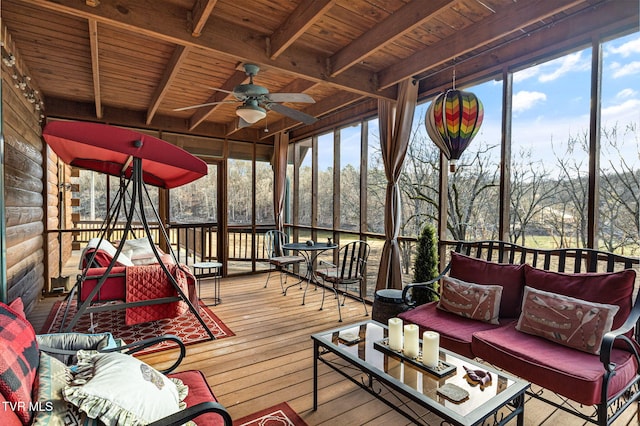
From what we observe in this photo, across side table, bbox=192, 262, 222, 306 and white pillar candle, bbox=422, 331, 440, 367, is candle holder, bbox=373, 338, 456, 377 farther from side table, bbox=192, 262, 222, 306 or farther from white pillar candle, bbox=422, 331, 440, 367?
side table, bbox=192, 262, 222, 306

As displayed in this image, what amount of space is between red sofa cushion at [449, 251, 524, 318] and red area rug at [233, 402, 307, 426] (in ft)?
5.83

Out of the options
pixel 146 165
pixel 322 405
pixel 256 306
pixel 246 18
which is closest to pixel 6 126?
pixel 146 165

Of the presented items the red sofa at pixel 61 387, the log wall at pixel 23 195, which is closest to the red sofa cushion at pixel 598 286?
the red sofa at pixel 61 387

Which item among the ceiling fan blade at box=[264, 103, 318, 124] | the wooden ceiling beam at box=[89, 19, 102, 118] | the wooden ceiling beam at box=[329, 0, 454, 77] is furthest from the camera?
the ceiling fan blade at box=[264, 103, 318, 124]

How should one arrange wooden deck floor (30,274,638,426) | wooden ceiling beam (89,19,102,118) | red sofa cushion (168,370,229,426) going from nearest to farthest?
1. red sofa cushion (168,370,229,426)
2. wooden deck floor (30,274,638,426)
3. wooden ceiling beam (89,19,102,118)

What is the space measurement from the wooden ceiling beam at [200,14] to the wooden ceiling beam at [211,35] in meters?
0.08

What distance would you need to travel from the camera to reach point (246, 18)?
2.81 metres

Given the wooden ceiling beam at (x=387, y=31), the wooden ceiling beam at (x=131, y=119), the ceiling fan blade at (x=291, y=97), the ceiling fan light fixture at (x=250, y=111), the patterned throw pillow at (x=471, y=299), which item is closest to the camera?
the wooden ceiling beam at (x=387, y=31)

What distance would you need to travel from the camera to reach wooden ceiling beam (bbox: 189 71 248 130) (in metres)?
3.91

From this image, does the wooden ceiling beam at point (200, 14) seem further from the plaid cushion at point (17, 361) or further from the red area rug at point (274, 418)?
the red area rug at point (274, 418)

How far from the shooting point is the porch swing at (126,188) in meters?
2.48

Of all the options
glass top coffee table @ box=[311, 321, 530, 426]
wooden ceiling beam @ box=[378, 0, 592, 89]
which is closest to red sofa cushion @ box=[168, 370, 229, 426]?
glass top coffee table @ box=[311, 321, 530, 426]

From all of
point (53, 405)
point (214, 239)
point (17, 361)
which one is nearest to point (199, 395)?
point (53, 405)

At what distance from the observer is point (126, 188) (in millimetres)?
3271
